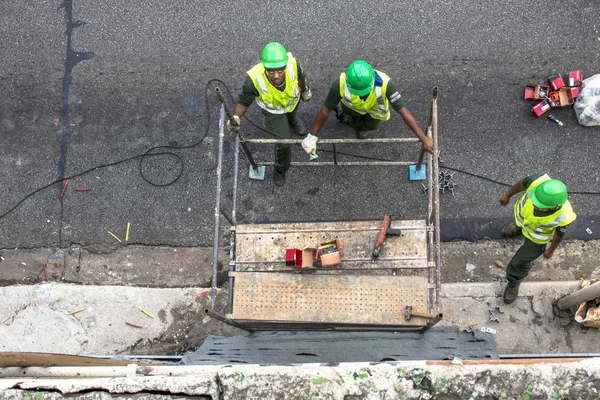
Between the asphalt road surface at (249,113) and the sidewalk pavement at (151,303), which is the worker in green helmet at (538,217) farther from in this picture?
the asphalt road surface at (249,113)

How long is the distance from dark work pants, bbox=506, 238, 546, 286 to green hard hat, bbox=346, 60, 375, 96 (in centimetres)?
220

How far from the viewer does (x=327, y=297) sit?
14.4 feet

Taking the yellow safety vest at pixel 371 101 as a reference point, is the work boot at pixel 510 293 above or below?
below

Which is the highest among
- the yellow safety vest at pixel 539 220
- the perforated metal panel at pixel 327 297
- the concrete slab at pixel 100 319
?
the yellow safety vest at pixel 539 220

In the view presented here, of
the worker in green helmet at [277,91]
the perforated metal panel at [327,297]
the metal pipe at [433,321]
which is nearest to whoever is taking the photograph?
the metal pipe at [433,321]

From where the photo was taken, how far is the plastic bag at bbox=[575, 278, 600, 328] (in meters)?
4.95

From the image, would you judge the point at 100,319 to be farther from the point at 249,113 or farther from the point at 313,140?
the point at 313,140

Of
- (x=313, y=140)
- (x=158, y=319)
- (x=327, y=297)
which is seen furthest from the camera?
(x=158, y=319)

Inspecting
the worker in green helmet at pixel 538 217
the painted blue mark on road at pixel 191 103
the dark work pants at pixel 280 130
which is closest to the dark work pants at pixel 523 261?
the worker in green helmet at pixel 538 217

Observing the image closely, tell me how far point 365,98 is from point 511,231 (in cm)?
232

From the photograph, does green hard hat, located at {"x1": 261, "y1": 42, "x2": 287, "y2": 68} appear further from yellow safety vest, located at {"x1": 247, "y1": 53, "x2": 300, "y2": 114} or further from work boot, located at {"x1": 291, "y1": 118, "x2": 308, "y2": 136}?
work boot, located at {"x1": 291, "y1": 118, "x2": 308, "y2": 136}

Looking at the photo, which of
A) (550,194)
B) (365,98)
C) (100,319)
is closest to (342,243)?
(365,98)

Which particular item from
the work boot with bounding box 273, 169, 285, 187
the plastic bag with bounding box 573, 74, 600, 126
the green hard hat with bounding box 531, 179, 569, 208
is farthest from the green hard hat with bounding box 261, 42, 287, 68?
the plastic bag with bounding box 573, 74, 600, 126

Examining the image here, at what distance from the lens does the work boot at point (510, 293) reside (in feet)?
17.3
